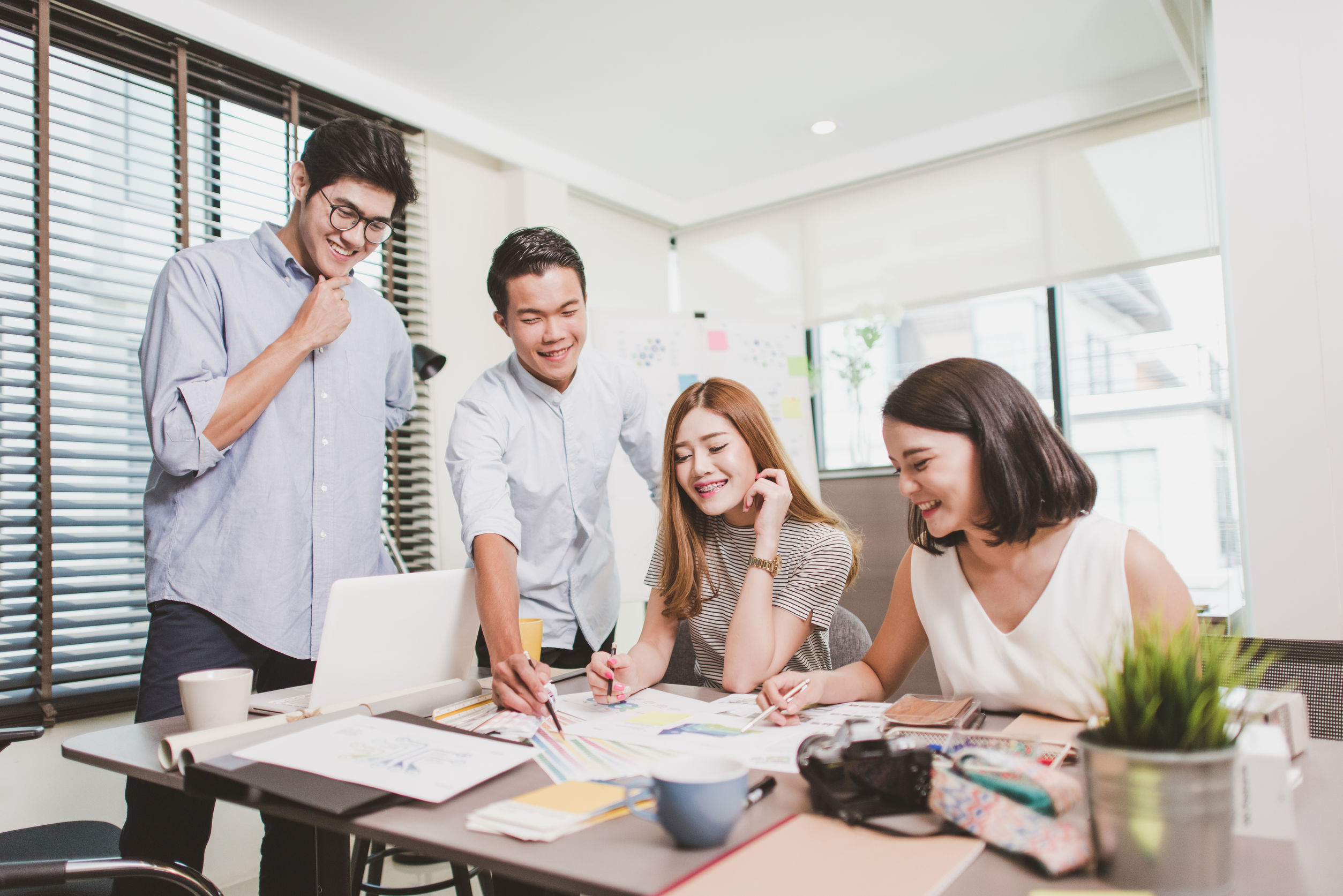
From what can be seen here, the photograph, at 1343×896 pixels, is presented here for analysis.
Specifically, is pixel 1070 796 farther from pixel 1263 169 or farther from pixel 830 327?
pixel 830 327

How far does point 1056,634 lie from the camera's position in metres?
1.20

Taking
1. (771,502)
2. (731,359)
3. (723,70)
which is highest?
(723,70)

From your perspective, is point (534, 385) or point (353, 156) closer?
point (353, 156)

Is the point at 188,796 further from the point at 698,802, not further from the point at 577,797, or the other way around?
the point at 698,802

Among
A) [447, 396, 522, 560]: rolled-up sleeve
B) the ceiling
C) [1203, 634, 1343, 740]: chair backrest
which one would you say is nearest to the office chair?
[447, 396, 522, 560]: rolled-up sleeve

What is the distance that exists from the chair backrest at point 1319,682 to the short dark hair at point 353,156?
169cm

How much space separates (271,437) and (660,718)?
2.97 feet

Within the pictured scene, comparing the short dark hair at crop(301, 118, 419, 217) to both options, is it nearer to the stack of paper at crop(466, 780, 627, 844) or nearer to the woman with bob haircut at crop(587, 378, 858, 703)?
the woman with bob haircut at crop(587, 378, 858, 703)

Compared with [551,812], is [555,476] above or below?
above

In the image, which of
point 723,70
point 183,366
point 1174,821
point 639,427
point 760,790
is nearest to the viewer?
point 1174,821

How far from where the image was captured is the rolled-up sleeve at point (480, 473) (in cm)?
158

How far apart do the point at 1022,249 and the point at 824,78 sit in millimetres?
1270

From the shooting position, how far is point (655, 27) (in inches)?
121

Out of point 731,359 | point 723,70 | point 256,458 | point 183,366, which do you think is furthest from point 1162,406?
point 183,366
